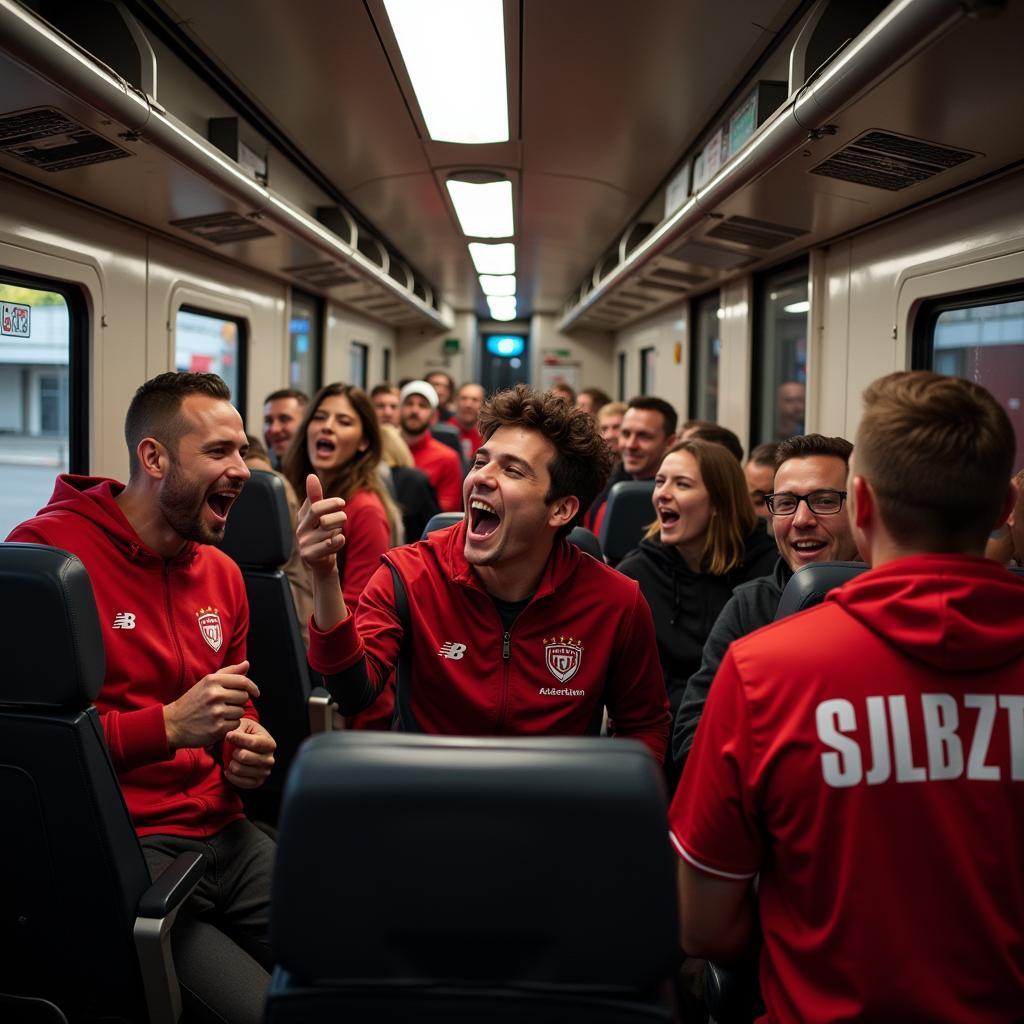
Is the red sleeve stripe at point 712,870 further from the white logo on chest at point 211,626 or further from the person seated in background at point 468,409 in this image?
the person seated in background at point 468,409

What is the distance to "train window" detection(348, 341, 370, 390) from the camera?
11.3 m

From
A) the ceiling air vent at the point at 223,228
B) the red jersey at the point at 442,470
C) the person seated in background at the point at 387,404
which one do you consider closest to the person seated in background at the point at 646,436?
the red jersey at the point at 442,470

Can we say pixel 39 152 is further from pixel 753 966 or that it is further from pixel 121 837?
pixel 753 966

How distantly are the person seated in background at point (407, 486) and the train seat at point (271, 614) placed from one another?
242 centimetres

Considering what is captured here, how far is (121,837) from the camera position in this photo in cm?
176

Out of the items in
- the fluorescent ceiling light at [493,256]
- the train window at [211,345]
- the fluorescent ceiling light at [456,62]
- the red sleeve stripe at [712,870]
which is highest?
the fluorescent ceiling light at [493,256]

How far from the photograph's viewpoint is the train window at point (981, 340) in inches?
145

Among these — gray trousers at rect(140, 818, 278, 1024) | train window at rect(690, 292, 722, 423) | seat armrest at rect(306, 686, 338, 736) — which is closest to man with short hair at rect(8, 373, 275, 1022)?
gray trousers at rect(140, 818, 278, 1024)

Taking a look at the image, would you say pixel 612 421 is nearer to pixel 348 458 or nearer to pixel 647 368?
pixel 348 458

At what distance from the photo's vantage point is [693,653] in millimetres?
3053

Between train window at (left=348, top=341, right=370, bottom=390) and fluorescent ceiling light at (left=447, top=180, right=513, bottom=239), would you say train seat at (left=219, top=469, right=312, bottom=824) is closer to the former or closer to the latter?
fluorescent ceiling light at (left=447, top=180, right=513, bottom=239)

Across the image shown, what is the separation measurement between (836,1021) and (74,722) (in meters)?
1.33

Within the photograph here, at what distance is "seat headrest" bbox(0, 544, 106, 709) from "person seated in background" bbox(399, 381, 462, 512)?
5156mm

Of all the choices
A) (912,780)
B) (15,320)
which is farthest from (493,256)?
(912,780)
